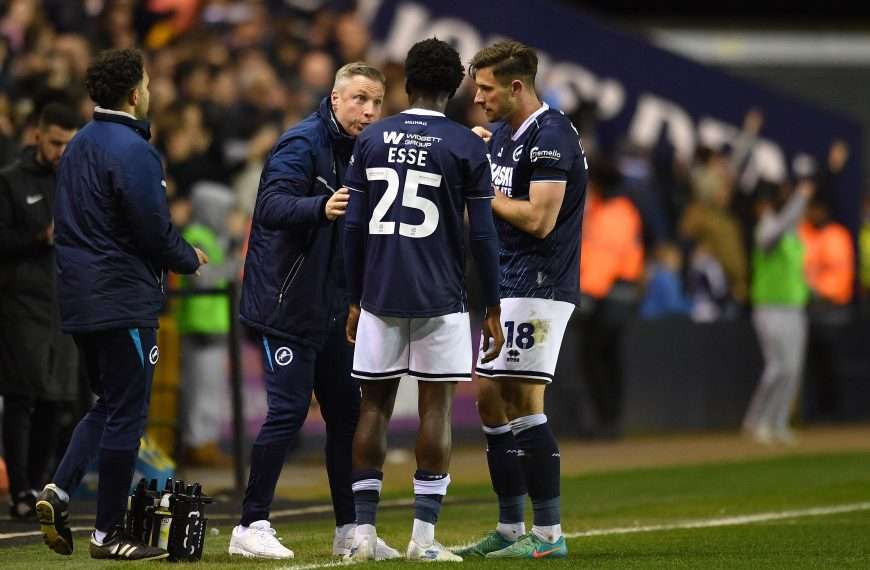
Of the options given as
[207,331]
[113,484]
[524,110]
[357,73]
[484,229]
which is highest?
[357,73]

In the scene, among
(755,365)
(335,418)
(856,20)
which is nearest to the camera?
(335,418)

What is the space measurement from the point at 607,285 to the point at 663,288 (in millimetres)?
1456

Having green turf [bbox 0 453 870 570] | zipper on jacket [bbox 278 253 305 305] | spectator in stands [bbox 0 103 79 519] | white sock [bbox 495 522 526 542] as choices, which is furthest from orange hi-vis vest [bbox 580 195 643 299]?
zipper on jacket [bbox 278 253 305 305]

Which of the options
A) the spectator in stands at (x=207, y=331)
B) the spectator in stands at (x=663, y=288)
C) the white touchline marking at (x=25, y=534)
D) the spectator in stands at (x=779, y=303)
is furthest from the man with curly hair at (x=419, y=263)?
the spectator in stands at (x=663, y=288)

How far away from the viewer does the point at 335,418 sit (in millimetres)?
8227

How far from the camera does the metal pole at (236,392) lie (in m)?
11.9

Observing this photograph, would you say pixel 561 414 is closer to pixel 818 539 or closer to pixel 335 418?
pixel 818 539

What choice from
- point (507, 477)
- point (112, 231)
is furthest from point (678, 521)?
point (112, 231)

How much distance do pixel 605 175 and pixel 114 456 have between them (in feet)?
35.9

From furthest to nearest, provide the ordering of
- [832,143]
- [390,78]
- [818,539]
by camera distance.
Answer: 1. [832,143]
2. [390,78]
3. [818,539]

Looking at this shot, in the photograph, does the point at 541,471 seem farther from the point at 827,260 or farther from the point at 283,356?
the point at 827,260

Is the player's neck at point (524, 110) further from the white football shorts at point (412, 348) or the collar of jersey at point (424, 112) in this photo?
the white football shorts at point (412, 348)

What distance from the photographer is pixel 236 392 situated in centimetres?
1223

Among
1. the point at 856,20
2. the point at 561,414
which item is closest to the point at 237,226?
the point at 561,414
